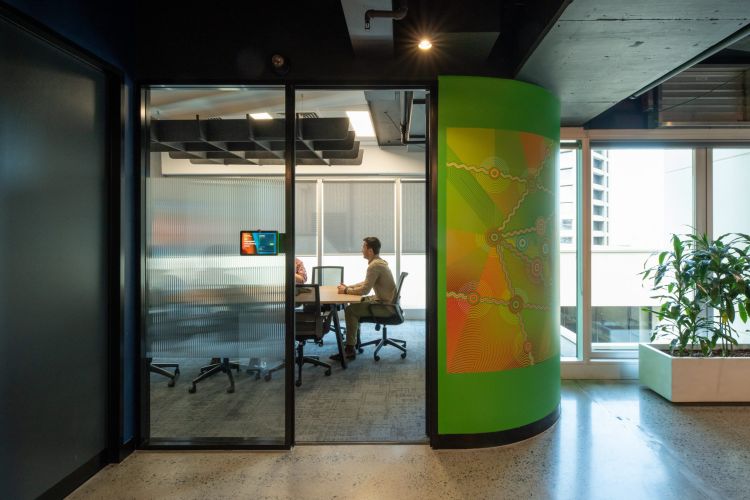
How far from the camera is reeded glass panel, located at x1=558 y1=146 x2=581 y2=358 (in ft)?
13.6

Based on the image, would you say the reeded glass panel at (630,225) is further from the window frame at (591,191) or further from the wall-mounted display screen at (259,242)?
the wall-mounted display screen at (259,242)

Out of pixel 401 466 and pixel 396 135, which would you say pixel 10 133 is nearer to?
pixel 401 466

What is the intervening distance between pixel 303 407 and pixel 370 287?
5.04 ft

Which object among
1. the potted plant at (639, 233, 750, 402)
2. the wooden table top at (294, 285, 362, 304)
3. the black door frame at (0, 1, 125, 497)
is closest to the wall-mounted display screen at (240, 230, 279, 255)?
the black door frame at (0, 1, 125, 497)

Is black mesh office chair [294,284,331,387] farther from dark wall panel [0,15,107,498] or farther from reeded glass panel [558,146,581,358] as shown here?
reeded glass panel [558,146,581,358]

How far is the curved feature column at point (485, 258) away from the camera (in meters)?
2.71

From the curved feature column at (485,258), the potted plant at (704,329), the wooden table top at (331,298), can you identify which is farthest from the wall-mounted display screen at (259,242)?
the potted plant at (704,329)

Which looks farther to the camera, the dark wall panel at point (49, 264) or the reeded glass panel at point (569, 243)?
the reeded glass panel at point (569, 243)

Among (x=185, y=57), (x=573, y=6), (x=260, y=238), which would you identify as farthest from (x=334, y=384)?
(x=573, y=6)

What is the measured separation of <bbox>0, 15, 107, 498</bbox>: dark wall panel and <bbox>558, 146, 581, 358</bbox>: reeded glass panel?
3914mm

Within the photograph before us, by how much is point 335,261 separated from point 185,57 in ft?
15.4

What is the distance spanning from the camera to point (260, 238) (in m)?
2.79

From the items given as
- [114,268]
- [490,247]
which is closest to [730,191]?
[490,247]

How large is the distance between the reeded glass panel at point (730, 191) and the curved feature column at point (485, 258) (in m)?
2.68
